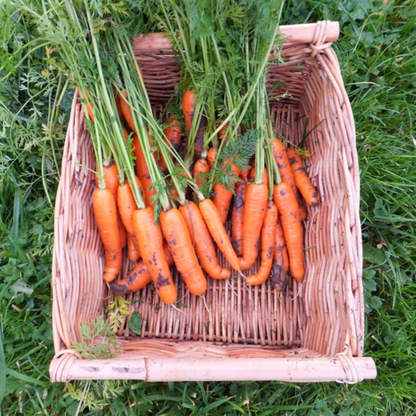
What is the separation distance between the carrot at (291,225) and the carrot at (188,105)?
1.62ft

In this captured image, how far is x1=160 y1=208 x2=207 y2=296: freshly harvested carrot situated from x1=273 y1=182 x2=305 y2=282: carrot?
43cm

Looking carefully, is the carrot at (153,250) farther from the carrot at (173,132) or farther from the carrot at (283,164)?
the carrot at (283,164)

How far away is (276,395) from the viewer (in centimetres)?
161

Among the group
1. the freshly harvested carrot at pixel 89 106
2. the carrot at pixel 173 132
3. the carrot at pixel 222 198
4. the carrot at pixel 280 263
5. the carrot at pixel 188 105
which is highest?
the freshly harvested carrot at pixel 89 106

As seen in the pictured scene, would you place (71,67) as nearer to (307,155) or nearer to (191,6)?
(191,6)

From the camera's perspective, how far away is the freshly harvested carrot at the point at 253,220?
5.16ft

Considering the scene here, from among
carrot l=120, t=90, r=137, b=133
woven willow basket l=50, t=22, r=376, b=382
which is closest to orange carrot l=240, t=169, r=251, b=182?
woven willow basket l=50, t=22, r=376, b=382

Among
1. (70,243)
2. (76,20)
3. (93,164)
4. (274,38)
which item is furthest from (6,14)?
(274,38)

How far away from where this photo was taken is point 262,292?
170cm

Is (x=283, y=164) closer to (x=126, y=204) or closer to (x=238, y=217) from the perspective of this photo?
(x=238, y=217)

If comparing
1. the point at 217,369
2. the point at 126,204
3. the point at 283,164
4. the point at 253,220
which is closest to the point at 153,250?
the point at 126,204

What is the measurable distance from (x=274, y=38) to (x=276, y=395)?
1.50 metres

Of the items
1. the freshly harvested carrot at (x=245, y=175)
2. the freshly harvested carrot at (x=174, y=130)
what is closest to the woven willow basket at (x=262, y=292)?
the freshly harvested carrot at (x=174, y=130)

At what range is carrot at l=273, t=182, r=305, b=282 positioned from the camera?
163 centimetres
